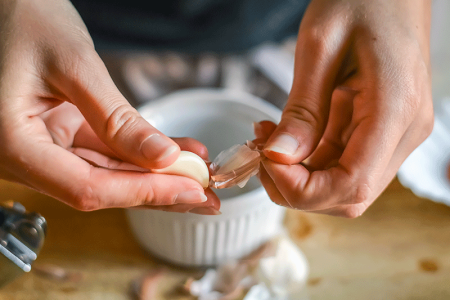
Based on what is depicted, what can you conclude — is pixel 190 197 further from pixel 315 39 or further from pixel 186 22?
pixel 186 22

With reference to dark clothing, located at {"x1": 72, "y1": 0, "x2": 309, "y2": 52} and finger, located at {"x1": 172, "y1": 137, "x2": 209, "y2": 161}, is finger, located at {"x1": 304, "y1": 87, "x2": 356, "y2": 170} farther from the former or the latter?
dark clothing, located at {"x1": 72, "y1": 0, "x2": 309, "y2": 52}

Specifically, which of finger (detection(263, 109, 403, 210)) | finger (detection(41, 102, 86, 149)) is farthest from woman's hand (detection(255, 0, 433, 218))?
finger (detection(41, 102, 86, 149))

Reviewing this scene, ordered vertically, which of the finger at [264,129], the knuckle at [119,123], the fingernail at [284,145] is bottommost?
the finger at [264,129]

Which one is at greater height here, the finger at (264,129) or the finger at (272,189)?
the finger at (264,129)

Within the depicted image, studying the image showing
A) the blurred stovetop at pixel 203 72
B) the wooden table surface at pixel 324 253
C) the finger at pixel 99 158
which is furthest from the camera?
the blurred stovetop at pixel 203 72

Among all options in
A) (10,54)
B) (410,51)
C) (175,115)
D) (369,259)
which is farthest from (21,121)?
(369,259)

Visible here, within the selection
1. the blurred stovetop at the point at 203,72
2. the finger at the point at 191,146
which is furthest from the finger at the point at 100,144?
the blurred stovetop at the point at 203,72

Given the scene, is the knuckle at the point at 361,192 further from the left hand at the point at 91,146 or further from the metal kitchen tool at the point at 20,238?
the metal kitchen tool at the point at 20,238
